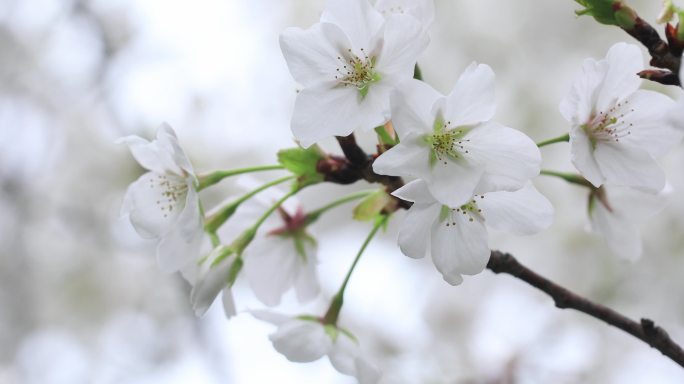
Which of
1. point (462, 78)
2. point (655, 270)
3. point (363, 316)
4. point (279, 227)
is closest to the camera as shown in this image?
point (462, 78)

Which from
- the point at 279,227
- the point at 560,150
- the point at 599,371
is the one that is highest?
the point at 279,227

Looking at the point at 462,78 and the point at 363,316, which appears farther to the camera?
the point at 363,316

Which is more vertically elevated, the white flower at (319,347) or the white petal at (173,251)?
the white petal at (173,251)

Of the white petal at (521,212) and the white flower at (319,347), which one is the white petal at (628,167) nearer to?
the white petal at (521,212)

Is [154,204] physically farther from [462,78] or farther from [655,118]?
[655,118]

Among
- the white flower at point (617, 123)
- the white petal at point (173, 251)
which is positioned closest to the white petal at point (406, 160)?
the white flower at point (617, 123)

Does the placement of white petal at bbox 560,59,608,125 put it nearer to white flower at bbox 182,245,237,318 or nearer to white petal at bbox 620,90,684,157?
white petal at bbox 620,90,684,157

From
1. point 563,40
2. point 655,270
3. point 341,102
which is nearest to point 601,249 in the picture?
point 655,270

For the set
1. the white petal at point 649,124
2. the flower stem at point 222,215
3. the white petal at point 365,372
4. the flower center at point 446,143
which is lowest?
the white petal at point 365,372
